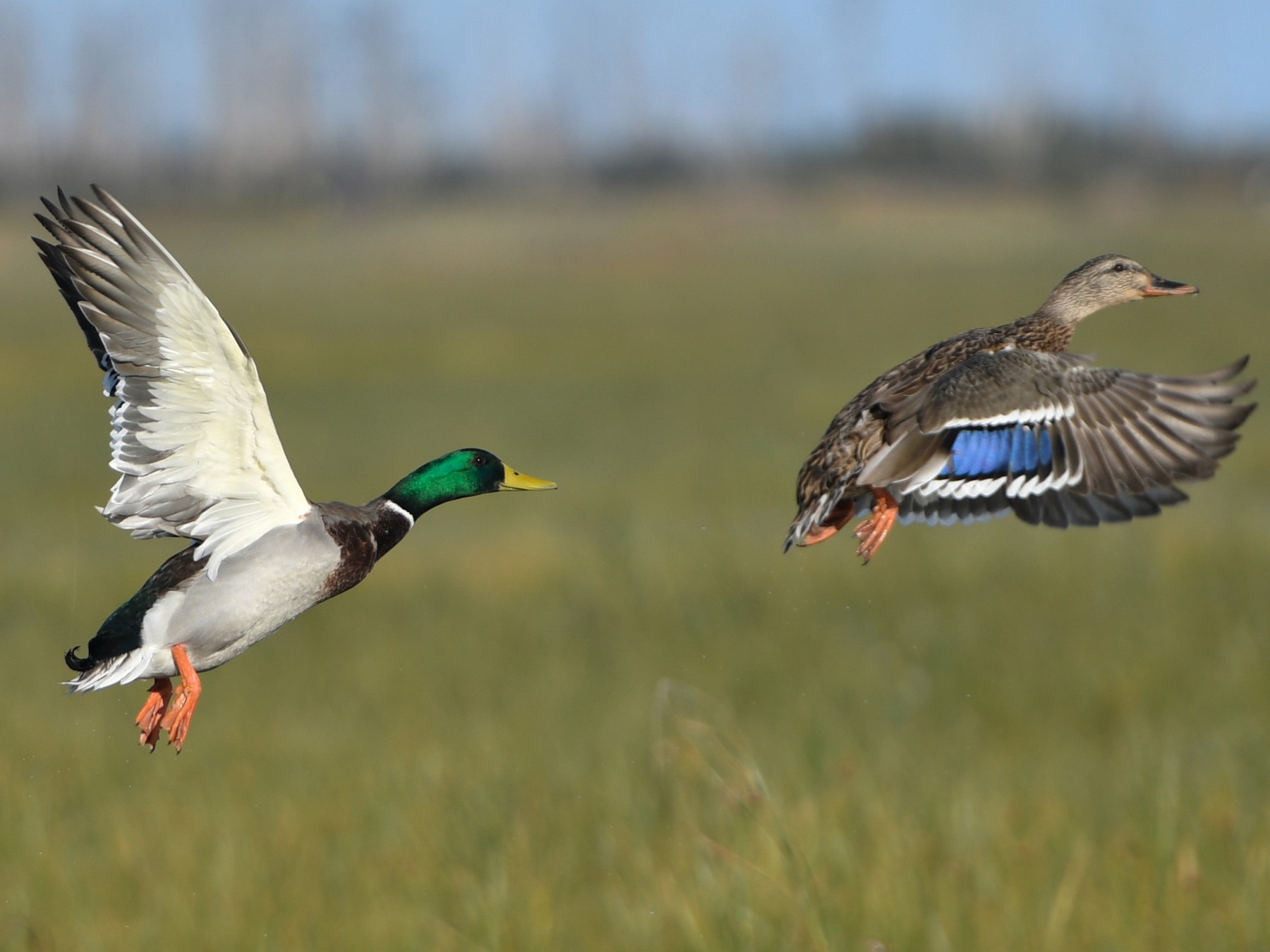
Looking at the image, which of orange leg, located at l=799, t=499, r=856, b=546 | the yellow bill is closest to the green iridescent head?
the yellow bill

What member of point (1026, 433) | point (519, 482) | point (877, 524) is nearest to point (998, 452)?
point (1026, 433)

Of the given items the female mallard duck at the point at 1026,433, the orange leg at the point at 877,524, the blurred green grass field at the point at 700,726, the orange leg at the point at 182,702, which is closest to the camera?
the orange leg at the point at 182,702

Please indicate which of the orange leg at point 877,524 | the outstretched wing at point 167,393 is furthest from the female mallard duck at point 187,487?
the orange leg at point 877,524

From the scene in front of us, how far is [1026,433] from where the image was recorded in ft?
5.58

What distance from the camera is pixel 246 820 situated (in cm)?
1622

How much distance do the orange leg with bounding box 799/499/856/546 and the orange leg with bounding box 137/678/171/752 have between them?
2.56 ft

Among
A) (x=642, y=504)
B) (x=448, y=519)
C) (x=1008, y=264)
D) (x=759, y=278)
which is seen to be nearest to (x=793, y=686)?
(x=1008, y=264)

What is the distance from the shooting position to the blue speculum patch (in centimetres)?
166

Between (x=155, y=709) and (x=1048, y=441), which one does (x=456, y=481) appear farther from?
(x=1048, y=441)

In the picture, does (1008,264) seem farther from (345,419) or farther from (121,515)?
(345,419)

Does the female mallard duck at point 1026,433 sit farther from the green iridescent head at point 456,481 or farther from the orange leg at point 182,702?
the orange leg at point 182,702

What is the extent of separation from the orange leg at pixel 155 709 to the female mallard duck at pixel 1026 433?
0.69 metres

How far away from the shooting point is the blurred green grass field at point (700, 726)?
11.2 meters

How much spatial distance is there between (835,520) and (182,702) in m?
0.83
